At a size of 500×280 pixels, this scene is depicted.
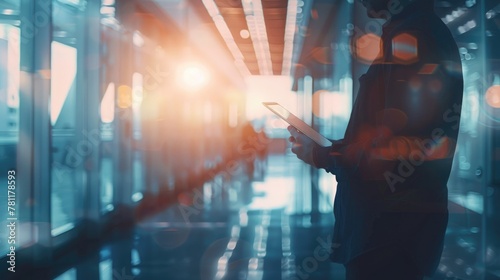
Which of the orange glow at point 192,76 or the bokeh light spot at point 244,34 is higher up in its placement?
the bokeh light spot at point 244,34

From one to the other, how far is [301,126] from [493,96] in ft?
8.24

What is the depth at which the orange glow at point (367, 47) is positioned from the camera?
15.6 ft

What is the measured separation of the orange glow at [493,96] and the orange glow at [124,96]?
489 centimetres

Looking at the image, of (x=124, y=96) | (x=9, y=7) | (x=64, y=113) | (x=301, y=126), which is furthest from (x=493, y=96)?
(x=124, y=96)

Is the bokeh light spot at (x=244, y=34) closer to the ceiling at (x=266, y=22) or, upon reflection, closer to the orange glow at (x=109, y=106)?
the ceiling at (x=266, y=22)

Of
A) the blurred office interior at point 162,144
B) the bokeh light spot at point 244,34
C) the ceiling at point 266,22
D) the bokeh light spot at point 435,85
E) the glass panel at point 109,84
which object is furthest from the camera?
the bokeh light spot at point 244,34

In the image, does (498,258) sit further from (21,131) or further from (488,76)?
(21,131)

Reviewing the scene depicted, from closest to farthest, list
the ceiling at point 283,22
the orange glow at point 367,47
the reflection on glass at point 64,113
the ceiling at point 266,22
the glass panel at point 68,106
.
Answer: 1. the orange glow at point 367,47
2. the reflection on glass at point 64,113
3. the glass panel at point 68,106
4. the ceiling at point 283,22
5. the ceiling at point 266,22

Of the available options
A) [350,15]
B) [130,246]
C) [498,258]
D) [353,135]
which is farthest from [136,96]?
[353,135]

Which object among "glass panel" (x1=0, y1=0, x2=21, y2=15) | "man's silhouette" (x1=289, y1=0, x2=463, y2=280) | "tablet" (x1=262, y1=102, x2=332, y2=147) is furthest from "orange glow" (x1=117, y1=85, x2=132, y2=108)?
"man's silhouette" (x1=289, y1=0, x2=463, y2=280)

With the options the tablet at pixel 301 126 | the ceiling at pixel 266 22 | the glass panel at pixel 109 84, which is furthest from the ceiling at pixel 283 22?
the tablet at pixel 301 126

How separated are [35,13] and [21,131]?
1092mm

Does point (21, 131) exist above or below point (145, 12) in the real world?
below

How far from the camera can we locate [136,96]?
28.2 ft
